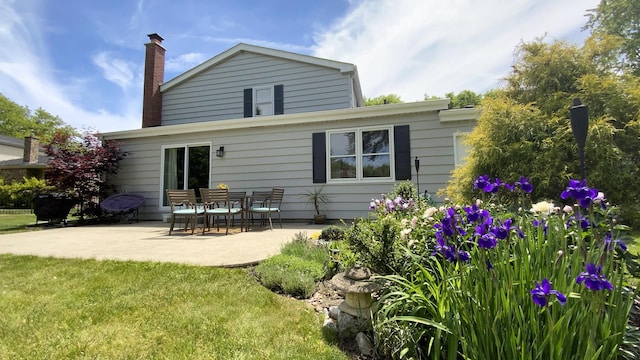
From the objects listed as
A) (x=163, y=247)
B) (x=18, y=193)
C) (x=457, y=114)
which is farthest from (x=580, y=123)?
(x=18, y=193)

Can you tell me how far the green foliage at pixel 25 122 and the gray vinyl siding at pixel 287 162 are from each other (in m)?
28.9

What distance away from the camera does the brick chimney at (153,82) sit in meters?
11.1

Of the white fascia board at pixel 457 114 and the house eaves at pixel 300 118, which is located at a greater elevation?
the house eaves at pixel 300 118

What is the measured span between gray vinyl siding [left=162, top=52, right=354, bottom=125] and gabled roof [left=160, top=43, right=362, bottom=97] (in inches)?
5.9

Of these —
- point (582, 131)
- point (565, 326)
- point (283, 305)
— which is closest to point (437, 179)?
point (582, 131)

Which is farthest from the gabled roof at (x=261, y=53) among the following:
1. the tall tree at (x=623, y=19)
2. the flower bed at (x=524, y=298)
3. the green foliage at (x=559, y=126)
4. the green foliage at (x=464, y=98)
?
the green foliage at (x=464, y=98)

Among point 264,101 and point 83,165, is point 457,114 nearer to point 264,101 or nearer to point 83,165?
point 264,101

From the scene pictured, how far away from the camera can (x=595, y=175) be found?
9.41ft

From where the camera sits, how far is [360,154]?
7.28 m

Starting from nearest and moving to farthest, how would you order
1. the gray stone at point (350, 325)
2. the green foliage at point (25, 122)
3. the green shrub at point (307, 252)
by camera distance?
the gray stone at point (350, 325)
the green shrub at point (307, 252)
the green foliage at point (25, 122)

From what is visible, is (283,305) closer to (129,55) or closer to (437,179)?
(437,179)

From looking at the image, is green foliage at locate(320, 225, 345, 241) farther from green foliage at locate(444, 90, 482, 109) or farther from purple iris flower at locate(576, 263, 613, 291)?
green foliage at locate(444, 90, 482, 109)

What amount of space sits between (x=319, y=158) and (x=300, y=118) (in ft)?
3.76

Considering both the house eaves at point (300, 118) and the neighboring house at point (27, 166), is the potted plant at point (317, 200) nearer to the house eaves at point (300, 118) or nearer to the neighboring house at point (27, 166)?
the house eaves at point (300, 118)
